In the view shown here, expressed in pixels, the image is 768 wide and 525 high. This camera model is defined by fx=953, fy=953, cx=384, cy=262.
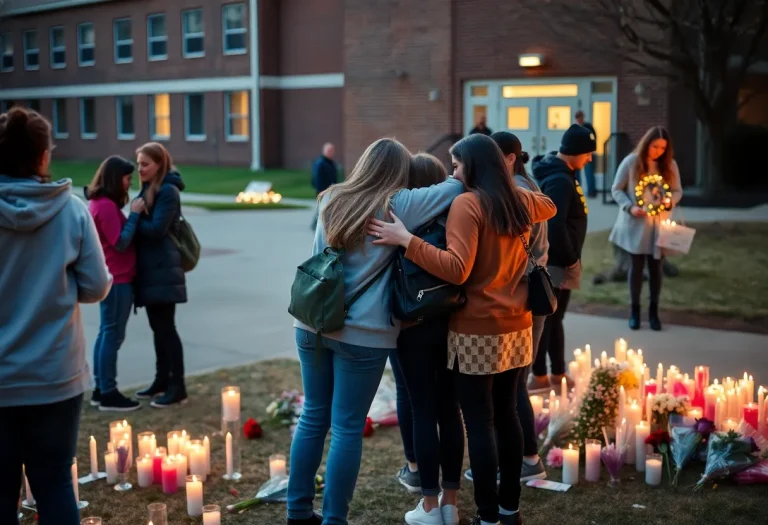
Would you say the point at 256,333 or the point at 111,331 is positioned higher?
the point at 111,331

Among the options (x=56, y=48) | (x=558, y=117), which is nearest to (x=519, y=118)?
(x=558, y=117)

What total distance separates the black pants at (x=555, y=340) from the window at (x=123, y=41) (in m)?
37.8

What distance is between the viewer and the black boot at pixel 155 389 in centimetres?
712

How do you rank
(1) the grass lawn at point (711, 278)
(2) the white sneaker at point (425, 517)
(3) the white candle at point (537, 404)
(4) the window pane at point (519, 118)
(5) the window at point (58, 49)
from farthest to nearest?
1. (5) the window at point (58, 49)
2. (4) the window pane at point (519, 118)
3. (1) the grass lawn at point (711, 278)
4. (3) the white candle at point (537, 404)
5. (2) the white sneaker at point (425, 517)

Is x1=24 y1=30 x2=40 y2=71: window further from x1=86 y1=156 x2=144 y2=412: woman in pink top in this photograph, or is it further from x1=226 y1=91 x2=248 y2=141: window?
x1=86 y1=156 x2=144 y2=412: woman in pink top

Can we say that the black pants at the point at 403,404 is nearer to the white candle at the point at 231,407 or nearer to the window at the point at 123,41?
the white candle at the point at 231,407

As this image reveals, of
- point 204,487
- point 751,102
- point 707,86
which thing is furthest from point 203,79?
point 204,487

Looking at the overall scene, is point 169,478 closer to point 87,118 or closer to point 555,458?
point 555,458

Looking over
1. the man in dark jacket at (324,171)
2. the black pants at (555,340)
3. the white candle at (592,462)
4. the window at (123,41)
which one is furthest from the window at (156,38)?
the white candle at (592,462)

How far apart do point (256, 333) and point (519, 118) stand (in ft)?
61.6

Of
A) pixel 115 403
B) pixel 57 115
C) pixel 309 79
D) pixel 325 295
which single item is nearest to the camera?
pixel 325 295

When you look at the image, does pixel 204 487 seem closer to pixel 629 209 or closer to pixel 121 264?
pixel 121 264

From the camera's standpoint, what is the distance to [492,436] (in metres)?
4.35

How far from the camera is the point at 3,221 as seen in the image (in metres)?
3.46
